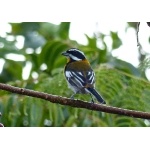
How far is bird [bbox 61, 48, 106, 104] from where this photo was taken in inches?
58.1

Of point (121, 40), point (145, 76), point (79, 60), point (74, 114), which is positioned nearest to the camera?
point (79, 60)

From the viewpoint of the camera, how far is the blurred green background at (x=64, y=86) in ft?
6.57

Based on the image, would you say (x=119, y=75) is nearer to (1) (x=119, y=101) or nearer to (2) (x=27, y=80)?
(1) (x=119, y=101)

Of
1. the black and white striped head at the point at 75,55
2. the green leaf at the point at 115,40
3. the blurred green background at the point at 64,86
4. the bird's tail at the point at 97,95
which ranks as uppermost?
the black and white striped head at the point at 75,55

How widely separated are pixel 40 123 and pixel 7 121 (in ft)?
0.39

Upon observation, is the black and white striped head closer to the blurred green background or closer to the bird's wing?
the bird's wing

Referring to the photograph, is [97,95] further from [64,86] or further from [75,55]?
[64,86]

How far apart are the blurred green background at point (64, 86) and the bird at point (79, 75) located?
0.67ft

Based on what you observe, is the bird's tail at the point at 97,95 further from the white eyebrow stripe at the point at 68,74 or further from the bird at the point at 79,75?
the white eyebrow stripe at the point at 68,74

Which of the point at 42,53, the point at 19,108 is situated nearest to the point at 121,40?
the point at 42,53

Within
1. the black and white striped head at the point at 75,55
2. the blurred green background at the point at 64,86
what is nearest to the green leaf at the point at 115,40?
the blurred green background at the point at 64,86

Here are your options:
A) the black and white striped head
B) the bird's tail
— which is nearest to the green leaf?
the black and white striped head

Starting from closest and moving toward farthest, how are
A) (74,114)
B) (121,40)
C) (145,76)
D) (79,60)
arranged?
(79,60) < (145,76) < (74,114) < (121,40)

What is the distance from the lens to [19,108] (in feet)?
6.93
